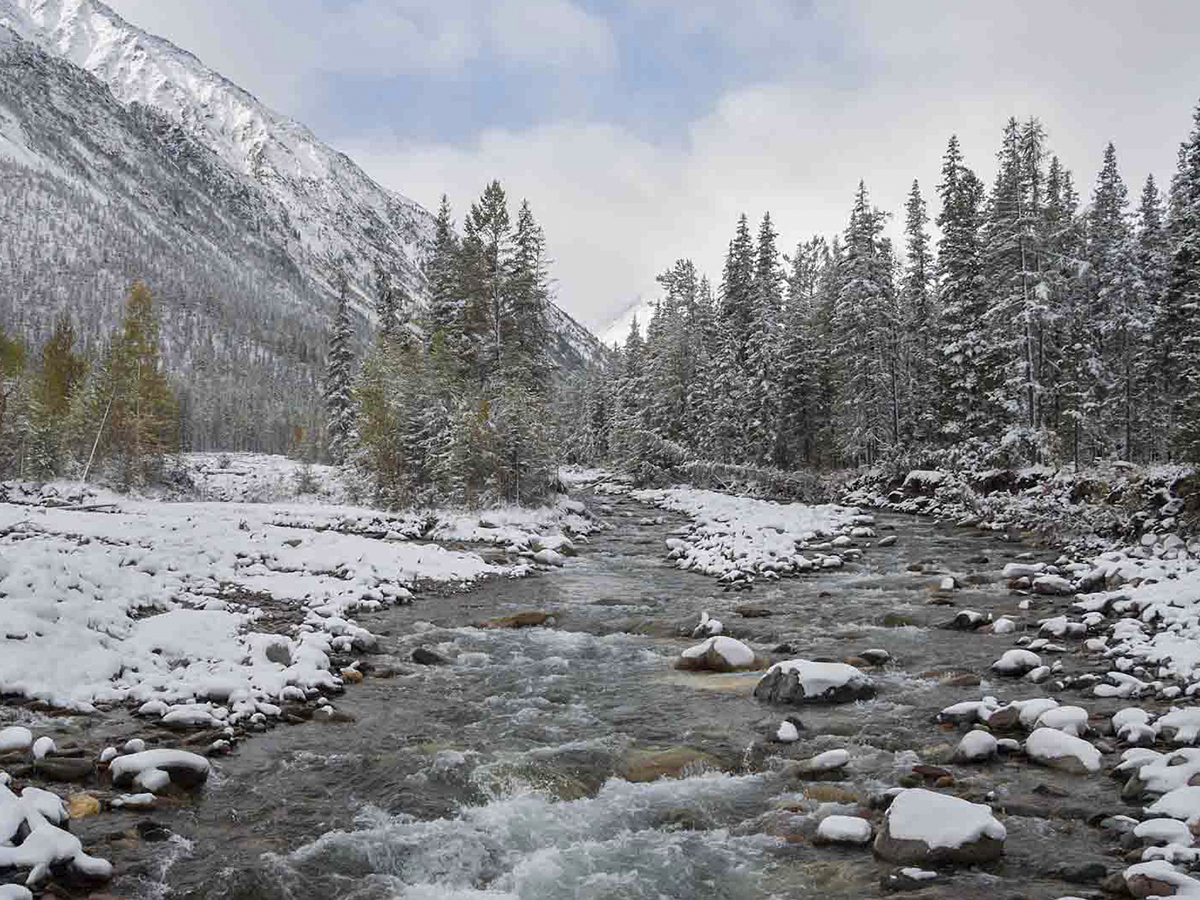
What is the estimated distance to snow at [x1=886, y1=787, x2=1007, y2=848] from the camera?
6.18 metres

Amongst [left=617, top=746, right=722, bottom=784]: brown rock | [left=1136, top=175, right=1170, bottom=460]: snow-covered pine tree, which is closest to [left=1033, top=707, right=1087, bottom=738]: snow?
[left=617, top=746, right=722, bottom=784]: brown rock

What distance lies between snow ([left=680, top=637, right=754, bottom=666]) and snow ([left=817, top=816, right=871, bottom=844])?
17.7 ft

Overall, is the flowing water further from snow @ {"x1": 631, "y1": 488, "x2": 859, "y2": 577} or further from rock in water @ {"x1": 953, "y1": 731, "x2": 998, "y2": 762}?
snow @ {"x1": 631, "y1": 488, "x2": 859, "y2": 577}

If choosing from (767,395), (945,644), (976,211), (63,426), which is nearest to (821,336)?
(767,395)

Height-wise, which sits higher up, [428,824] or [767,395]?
[767,395]

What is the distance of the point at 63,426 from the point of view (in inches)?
1480

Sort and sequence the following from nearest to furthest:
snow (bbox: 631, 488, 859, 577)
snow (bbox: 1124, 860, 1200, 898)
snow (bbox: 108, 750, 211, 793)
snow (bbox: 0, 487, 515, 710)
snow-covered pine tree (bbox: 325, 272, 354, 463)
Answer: snow (bbox: 1124, 860, 1200, 898) → snow (bbox: 108, 750, 211, 793) → snow (bbox: 0, 487, 515, 710) → snow (bbox: 631, 488, 859, 577) → snow-covered pine tree (bbox: 325, 272, 354, 463)

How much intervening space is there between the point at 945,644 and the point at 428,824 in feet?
30.6

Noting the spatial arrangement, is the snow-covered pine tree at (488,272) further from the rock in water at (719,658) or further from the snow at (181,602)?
the rock in water at (719,658)

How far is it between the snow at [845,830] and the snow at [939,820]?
239 millimetres

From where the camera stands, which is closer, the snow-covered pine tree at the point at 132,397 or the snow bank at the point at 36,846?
the snow bank at the point at 36,846

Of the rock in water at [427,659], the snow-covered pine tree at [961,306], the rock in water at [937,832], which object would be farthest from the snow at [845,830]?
the snow-covered pine tree at [961,306]

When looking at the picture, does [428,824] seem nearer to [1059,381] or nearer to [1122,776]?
[1122,776]

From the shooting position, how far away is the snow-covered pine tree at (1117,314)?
121 ft
